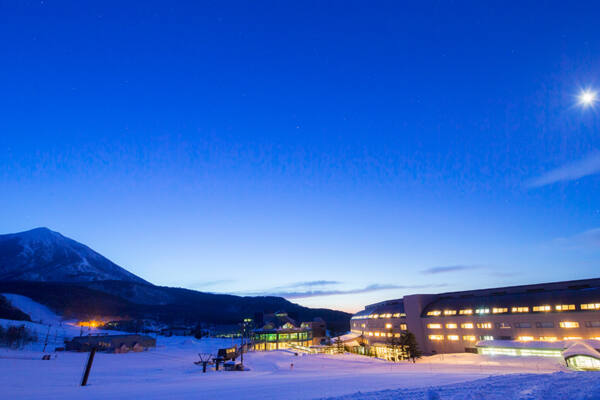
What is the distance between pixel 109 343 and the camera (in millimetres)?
83312

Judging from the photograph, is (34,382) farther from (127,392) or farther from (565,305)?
(565,305)

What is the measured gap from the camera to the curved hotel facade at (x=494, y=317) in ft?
220

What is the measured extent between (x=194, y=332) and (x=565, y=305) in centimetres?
13718

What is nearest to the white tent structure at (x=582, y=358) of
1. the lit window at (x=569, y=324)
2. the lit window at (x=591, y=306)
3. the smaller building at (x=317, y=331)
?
the lit window at (x=569, y=324)

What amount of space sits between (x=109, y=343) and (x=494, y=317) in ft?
320

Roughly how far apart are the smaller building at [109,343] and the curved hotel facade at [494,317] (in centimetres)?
7020

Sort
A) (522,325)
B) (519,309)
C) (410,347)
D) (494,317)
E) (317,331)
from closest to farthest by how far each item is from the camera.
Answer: (410,347) < (522,325) < (519,309) < (494,317) < (317,331)

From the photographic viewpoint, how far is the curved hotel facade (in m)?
67.1

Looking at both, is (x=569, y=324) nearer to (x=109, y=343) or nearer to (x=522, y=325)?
(x=522, y=325)

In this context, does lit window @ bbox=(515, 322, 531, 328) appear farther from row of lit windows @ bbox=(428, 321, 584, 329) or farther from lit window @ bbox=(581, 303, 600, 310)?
lit window @ bbox=(581, 303, 600, 310)

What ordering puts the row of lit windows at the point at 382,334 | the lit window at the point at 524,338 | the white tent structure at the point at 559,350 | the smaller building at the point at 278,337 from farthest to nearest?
the smaller building at the point at 278,337, the row of lit windows at the point at 382,334, the lit window at the point at 524,338, the white tent structure at the point at 559,350

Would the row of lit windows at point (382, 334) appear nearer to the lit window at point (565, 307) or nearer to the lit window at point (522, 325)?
the lit window at point (522, 325)

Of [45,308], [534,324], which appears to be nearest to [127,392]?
[534,324]

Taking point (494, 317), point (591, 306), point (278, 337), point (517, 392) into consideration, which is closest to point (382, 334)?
point (278, 337)
